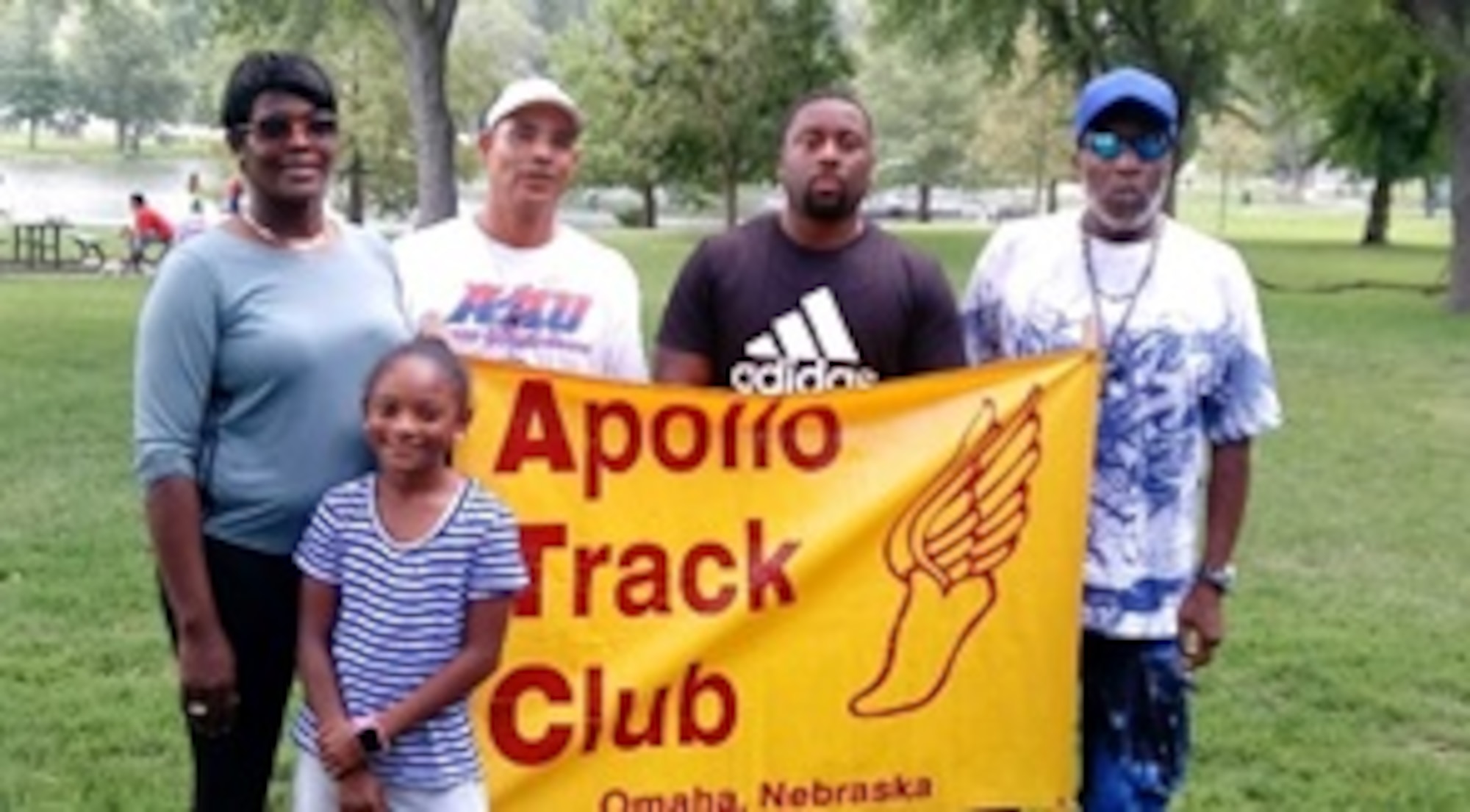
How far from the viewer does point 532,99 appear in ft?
13.8

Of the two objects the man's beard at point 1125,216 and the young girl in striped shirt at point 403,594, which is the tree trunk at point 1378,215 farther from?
the young girl in striped shirt at point 403,594

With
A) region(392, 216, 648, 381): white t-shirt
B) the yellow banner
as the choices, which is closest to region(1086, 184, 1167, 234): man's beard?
the yellow banner

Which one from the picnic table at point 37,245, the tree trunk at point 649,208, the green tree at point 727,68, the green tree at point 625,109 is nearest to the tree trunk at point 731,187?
the green tree at point 727,68

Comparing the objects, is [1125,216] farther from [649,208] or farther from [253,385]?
[649,208]

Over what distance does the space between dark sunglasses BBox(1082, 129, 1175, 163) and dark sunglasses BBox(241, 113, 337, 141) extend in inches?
61.5

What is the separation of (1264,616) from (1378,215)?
159 feet

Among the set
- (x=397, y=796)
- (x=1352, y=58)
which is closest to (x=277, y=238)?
(x=397, y=796)

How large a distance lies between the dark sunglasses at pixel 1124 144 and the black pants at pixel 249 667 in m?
1.82

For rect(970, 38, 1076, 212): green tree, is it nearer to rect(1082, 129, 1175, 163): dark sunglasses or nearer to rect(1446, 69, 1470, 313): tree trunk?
rect(1446, 69, 1470, 313): tree trunk

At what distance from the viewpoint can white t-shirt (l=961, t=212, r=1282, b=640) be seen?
4113 mm

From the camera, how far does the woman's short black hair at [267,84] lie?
3648 mm

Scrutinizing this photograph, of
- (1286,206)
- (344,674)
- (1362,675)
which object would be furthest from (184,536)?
(1286,206)

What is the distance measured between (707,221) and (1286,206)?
185ft

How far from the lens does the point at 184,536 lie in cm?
355
